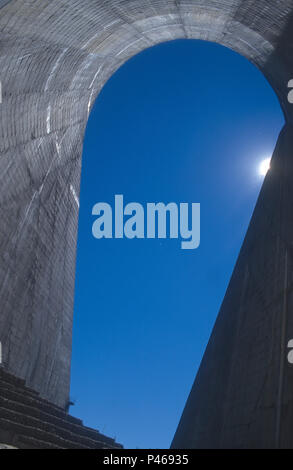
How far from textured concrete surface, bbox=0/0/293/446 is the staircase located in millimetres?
2231

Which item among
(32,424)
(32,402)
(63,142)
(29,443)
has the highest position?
(63,142)

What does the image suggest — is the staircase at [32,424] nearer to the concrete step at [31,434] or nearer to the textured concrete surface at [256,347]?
the concrete step at [31,434]

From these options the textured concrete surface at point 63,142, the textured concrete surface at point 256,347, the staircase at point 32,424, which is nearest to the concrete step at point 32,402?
the staircase at point 32,424

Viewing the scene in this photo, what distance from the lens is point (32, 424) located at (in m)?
4.96

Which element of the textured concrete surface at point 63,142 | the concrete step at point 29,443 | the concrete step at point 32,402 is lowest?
the concrete step at point 29,443

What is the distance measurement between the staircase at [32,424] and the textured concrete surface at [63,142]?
7.32ft

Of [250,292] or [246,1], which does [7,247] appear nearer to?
[250,292]

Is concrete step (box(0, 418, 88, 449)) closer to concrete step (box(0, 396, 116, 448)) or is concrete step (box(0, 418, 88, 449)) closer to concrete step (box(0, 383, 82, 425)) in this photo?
concrete step (box(0, 396, 116, 448))

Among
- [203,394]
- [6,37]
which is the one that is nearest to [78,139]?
[6,37]

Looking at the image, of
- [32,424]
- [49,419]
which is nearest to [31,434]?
[32,424]

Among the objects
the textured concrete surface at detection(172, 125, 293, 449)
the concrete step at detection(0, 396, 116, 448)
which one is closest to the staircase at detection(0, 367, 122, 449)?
the concrete step at detection(0, 396, 116, 448)

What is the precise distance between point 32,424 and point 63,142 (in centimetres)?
707

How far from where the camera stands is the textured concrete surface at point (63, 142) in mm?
7148

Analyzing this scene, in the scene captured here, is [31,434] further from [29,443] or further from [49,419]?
[49,419]
